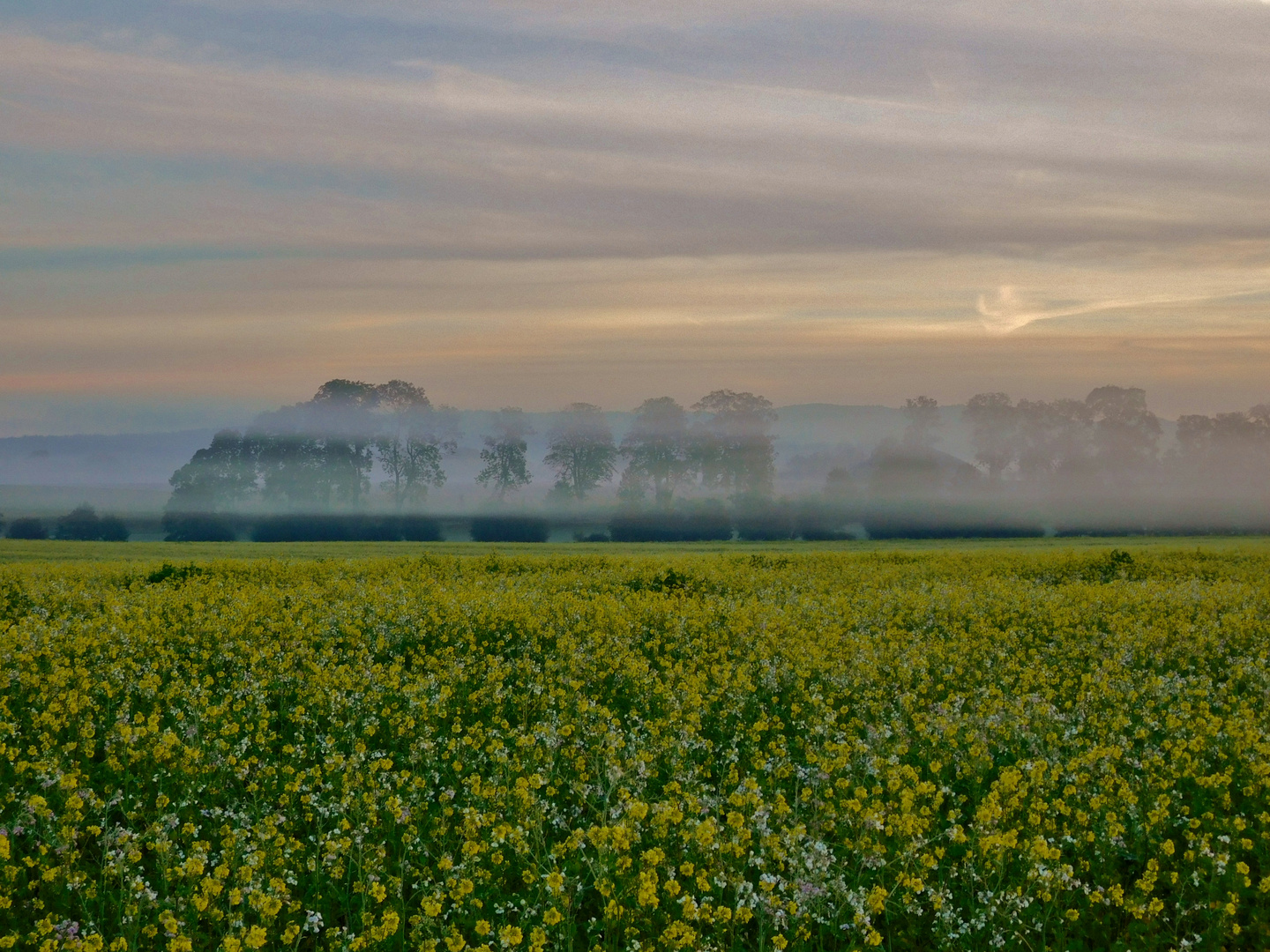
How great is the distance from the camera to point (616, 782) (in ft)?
29.0

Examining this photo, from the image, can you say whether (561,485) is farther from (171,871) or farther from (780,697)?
(171,871)

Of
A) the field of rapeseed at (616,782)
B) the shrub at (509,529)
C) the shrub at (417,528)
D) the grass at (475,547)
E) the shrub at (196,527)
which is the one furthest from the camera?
the shrub at (196,527)

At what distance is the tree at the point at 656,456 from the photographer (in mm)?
78438

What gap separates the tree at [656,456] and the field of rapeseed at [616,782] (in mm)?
58611

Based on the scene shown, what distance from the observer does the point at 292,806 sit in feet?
30.0

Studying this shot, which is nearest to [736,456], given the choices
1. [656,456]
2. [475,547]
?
[656,456]

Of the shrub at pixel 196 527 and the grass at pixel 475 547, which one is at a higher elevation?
the shrub at pixel 196 527

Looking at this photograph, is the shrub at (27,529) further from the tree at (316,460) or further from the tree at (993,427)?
the tree at (993,427)

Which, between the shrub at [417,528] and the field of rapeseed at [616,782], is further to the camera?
the shrub at [417,528]

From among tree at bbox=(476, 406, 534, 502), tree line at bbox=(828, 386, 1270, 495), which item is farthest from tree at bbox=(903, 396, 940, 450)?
tree at bbox=(476, 406, 534, 502)

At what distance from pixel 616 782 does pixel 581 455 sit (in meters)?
70.1

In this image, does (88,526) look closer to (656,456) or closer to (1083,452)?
(656,456)

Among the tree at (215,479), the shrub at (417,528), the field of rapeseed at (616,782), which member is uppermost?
the tree at (215,479)

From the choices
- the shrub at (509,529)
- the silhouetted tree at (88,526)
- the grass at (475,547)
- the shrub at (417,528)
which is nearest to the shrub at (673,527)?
the grass at (475,547)
